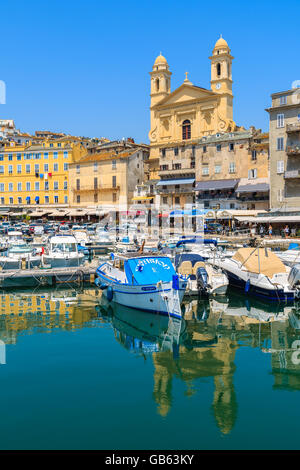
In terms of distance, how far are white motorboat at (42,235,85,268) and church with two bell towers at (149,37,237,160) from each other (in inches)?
1611

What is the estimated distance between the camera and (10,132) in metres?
119

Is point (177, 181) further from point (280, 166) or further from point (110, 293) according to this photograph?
point (110, 293)

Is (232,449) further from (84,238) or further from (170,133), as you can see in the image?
(170,133)

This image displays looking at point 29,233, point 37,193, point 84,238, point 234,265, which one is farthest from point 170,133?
point 234,265

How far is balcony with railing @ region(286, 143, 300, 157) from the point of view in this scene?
49.2 meters

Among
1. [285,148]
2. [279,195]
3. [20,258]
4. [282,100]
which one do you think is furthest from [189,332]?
[282,100]

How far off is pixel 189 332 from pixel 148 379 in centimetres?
537

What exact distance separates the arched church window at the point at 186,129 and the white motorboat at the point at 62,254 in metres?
48.0

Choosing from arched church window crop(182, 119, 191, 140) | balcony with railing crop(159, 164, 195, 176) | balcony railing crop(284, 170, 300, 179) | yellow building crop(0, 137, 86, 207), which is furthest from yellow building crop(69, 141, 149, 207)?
balcony railing crop(284, 170, 300, 179)

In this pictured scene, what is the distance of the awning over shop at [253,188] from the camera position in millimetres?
56188

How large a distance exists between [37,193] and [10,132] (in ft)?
145

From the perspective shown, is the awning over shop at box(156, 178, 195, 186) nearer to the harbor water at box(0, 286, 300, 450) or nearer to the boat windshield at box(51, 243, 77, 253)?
the boat windshield at box(51, 243, 77, 253)

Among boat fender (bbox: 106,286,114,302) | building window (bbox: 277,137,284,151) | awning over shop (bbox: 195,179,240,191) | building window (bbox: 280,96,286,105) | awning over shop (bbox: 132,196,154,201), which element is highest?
building window (bbox: 280,96,286,105)

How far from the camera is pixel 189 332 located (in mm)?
18453
